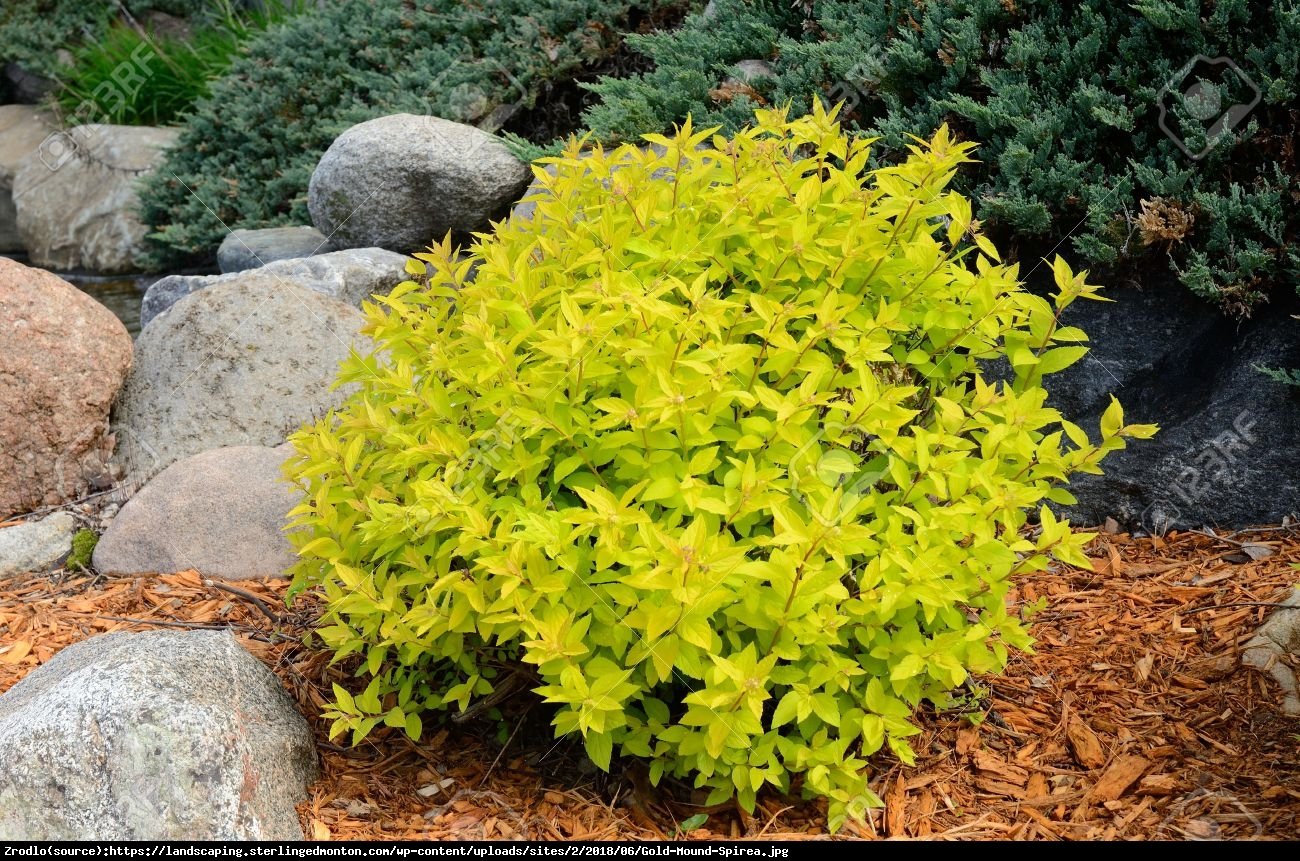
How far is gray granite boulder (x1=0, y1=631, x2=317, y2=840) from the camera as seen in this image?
2.42m

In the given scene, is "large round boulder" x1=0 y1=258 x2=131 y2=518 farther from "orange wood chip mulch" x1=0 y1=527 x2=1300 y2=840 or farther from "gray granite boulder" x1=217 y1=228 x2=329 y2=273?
"gray granite boulder" x1=217 y1=228 x2=329 y2=273

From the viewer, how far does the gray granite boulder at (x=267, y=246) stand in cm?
775

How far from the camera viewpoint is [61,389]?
4695mm

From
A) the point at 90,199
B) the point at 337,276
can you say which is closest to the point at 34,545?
the point at 337,276

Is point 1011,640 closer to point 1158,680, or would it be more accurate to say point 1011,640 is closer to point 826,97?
point 1158,680

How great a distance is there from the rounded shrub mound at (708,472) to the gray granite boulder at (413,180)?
431cm

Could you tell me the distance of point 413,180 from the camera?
7.16 meters

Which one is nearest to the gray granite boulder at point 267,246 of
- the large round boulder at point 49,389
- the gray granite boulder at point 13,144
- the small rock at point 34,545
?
the large round boulder at point 49,389

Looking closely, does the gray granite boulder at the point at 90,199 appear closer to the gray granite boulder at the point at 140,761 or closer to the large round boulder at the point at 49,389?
the large round boulder at the point at 49,389

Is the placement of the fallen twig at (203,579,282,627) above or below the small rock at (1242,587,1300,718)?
below

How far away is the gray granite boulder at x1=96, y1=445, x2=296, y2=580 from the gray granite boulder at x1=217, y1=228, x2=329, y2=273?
142 inches

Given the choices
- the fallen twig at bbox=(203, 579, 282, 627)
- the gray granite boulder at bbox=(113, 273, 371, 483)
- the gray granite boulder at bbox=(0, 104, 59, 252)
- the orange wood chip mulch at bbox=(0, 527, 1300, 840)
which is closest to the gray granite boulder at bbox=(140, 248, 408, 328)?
the gray granite boulder at bbox=(113, 273, 371, 483)
